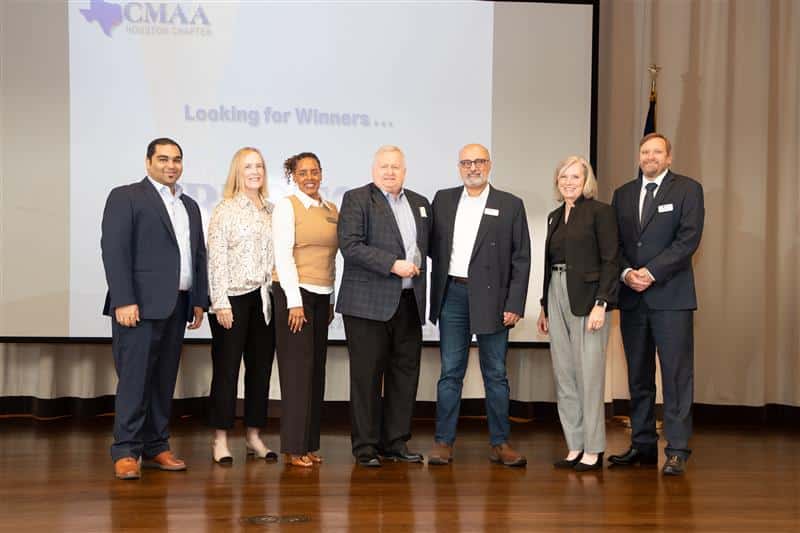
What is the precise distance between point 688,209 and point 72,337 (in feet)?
12.2

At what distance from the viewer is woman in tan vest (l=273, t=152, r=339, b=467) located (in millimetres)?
4527

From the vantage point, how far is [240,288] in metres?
4.63

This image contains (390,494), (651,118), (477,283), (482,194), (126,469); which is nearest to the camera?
(390,494)

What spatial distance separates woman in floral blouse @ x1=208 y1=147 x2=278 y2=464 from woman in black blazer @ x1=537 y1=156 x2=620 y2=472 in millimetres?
1400

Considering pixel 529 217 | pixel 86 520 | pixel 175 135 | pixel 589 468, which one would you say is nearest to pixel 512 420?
pixel 529 217

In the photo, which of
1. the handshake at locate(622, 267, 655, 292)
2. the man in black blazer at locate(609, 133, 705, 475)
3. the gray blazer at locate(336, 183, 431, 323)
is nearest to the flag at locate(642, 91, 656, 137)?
the man in black blazer at locate(609, 133, 705, 475)

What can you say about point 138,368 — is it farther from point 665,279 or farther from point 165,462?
point 665,279

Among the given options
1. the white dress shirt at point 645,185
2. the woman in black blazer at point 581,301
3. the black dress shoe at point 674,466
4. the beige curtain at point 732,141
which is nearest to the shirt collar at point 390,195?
the woman in black blazer at point 581,301

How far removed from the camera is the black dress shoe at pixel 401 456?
4785 millimetres

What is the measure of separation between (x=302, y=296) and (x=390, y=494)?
41.8 inches

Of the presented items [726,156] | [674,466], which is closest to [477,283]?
[674,466]

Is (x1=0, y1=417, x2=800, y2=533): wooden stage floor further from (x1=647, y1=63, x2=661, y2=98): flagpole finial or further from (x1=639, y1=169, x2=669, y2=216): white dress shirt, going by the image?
(x1=647, y1=63, x2=661, y2=98): flagpole finial

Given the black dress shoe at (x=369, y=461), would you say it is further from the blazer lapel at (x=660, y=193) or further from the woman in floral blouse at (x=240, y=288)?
the blazer lapel at (x=660, y=193)

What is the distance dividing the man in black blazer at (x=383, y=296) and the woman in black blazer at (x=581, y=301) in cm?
66
